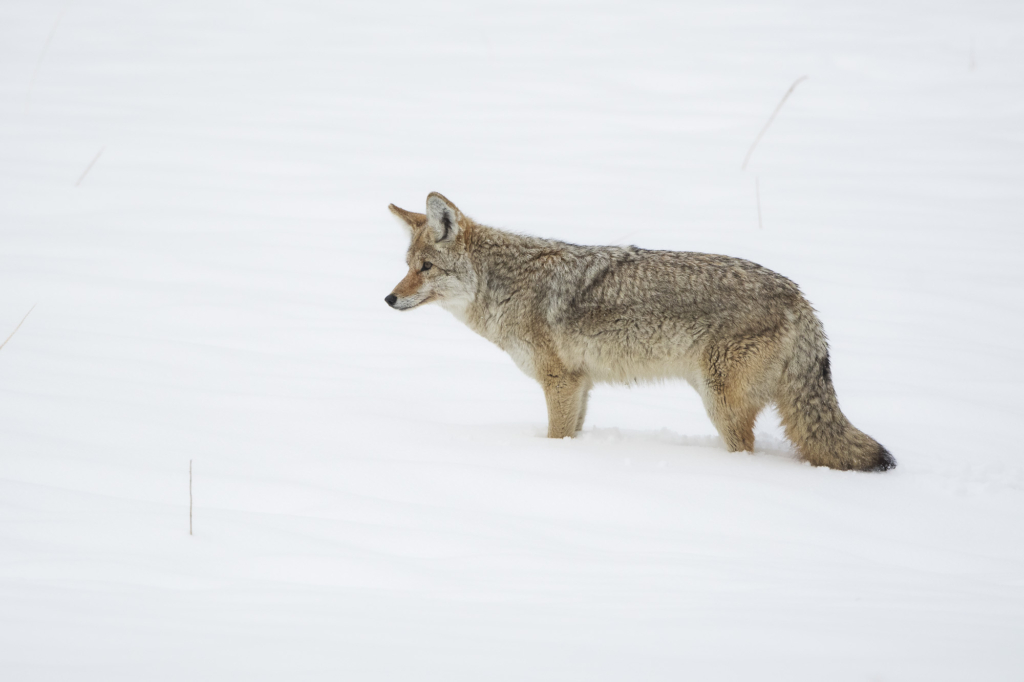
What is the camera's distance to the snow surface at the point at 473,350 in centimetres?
293

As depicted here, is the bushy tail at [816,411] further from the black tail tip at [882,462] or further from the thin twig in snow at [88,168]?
the thin twig in snow at [88,168]

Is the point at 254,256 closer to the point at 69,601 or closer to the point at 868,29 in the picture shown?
the point at 69,601

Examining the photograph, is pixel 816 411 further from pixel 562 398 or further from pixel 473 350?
pixel 473 350

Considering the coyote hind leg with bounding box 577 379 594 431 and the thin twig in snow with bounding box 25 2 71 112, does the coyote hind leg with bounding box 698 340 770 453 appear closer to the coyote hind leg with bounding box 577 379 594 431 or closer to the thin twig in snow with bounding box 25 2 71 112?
the coyote hind leg with bounding box 577 379 594 431

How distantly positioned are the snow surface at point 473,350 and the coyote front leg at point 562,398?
16 cm

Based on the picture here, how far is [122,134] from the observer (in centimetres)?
1177

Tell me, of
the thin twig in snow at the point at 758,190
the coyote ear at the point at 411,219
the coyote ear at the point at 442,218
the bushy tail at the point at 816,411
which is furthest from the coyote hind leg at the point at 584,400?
the thin twig in snow at the point at 758,190

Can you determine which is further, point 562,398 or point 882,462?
point 562,398

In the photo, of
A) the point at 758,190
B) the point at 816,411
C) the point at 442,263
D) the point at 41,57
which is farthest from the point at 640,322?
the point at 41,57

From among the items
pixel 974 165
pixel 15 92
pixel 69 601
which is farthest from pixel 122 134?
pixel 974 165

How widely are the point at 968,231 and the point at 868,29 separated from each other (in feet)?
23.4

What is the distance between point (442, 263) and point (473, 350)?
175cm

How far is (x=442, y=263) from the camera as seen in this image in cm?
612

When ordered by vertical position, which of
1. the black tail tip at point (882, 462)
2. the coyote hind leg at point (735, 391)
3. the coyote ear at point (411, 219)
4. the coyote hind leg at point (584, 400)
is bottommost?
the coyote hind leg at point (584, 400)
